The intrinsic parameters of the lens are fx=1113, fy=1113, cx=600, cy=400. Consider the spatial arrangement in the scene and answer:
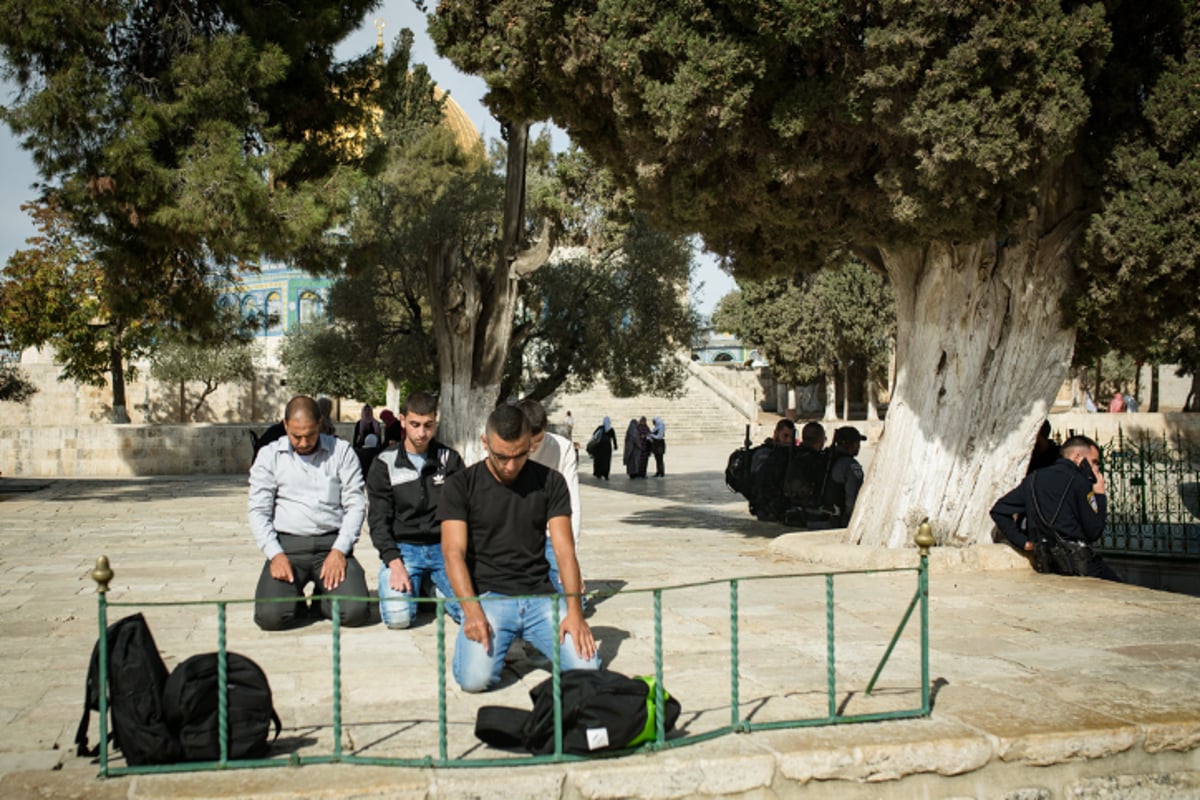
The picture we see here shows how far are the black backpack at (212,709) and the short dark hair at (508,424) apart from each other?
1486mm

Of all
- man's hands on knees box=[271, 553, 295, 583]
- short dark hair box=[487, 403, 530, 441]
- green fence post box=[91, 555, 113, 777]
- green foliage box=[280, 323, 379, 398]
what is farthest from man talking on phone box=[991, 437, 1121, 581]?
green foliage box=[280, 323, 379, 398]

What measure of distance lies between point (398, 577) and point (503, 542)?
1418 millimetres

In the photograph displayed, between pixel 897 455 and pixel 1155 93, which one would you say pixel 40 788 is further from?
pixel 1155 93

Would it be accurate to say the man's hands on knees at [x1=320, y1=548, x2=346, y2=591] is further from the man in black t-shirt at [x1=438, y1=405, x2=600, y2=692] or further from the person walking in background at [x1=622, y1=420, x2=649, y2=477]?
the person walking in background at [x1=622, y1=420, x2=649, y2=477]

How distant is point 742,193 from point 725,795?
5959mm

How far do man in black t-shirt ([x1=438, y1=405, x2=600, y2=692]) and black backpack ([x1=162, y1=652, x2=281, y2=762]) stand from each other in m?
1.08

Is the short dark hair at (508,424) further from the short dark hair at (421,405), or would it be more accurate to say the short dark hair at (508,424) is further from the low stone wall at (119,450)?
the low stone wall at (119,450)

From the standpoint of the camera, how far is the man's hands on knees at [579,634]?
4.92m

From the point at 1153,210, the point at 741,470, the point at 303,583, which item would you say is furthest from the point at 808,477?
the point at 303,583

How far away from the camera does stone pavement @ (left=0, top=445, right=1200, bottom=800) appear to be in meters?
4.29

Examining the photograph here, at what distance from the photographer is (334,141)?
741 inches

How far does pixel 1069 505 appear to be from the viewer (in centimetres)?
872

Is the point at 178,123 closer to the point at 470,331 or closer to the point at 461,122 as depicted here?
the point at 470,331

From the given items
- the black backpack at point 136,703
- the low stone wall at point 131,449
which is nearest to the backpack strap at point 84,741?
the black backpack at point 136,703
